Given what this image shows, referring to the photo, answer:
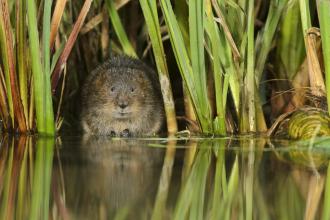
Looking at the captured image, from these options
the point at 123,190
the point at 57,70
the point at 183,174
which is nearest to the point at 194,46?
the point at 57,70

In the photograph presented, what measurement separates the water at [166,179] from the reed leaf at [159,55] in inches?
23.8

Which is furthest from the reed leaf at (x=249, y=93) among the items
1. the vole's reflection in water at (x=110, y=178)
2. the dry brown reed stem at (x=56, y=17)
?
the dry brown reed stem at (x=56, y=17)

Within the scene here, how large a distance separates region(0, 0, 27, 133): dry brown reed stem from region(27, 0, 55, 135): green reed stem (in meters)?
0.17

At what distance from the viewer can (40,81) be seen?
199 inches

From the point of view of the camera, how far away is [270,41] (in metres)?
5.44

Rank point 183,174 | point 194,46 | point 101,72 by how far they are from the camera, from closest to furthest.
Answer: point 183,174
point 194,46
point 101,72

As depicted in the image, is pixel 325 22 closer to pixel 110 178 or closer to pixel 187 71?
pixel 187 71

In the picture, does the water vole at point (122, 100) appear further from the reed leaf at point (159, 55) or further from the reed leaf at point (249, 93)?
the reed leaf at point (249, 93)

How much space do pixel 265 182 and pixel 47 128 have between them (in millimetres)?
2000

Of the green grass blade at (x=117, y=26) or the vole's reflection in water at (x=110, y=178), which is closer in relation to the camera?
the vole's reflection in water at (x=110, y=178)

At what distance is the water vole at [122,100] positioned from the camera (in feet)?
20.0

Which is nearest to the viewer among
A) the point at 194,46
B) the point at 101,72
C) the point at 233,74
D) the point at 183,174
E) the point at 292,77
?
the point at 183,174

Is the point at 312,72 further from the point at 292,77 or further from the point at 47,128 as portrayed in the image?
the point at 47,128

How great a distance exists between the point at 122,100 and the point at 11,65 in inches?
43.9
